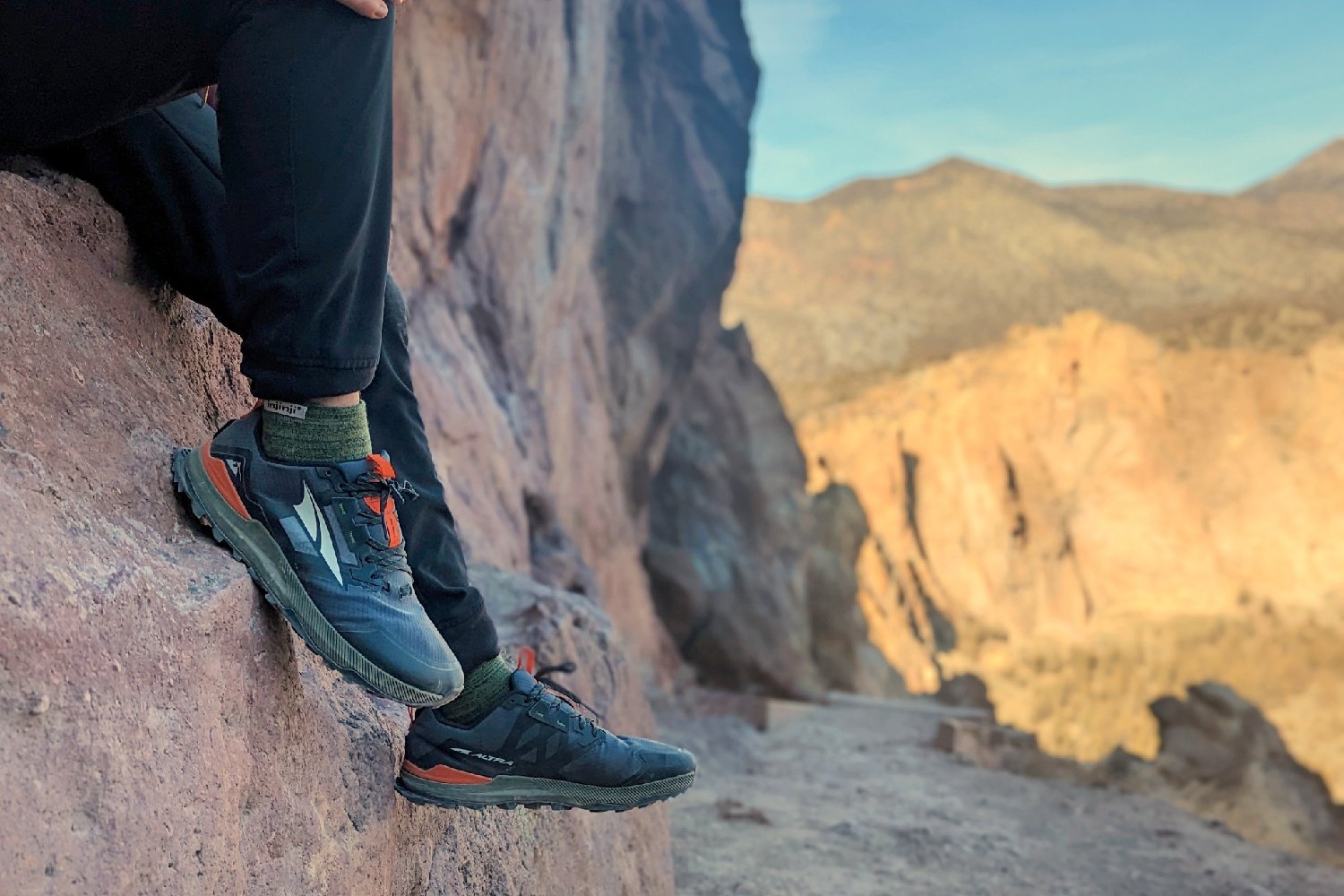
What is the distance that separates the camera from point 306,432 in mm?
1433

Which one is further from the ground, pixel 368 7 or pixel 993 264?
pixel 993 264

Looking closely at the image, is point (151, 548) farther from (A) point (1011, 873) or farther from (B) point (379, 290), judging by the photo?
(A) point (1011, 873)

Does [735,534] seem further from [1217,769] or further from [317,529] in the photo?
[317,529]

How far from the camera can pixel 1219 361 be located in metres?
25.7

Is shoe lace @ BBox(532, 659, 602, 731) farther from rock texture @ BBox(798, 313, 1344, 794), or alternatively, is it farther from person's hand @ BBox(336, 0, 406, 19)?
rock texture @ BBox(798, 313, 1344, 794)

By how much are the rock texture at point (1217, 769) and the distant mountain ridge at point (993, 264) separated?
17309 mm

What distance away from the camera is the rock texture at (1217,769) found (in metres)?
8.78

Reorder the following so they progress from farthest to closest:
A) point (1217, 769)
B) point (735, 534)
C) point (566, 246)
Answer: point (735, 534) → point (1217, 769) → point (566, 246)

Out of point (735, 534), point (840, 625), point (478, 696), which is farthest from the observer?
point (840, 625)

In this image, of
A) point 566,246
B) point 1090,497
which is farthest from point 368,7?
point 1090,497

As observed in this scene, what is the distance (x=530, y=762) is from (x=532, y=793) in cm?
7

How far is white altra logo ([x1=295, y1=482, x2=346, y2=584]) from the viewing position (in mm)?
1405

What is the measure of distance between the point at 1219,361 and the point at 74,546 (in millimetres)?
28213

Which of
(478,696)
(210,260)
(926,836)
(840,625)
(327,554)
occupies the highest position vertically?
(210,260)
